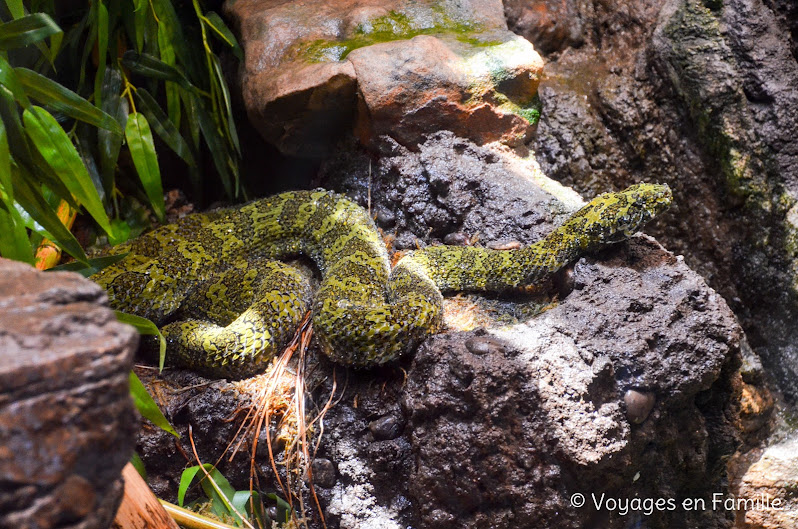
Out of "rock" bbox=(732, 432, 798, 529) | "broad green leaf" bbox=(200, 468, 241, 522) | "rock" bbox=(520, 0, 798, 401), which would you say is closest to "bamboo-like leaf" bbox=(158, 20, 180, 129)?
"broad green leaf" bbox=(200, 468, 241, 522)

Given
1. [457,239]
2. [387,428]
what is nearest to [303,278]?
[457,239]

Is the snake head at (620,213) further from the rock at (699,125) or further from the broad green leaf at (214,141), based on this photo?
the broad green leaf at (214,141)

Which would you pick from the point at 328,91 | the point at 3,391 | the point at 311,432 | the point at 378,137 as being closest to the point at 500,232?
the point at 378,137

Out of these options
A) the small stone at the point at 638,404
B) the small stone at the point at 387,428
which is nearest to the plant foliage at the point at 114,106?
the small stone at the point at 387,428

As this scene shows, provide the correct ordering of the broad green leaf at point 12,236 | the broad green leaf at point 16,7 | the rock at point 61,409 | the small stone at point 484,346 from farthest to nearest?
the small stone at point 484,346 → the broad green leaf at point 16,7 → the broad green leaf at point 12,236 → the rock at point 61,409

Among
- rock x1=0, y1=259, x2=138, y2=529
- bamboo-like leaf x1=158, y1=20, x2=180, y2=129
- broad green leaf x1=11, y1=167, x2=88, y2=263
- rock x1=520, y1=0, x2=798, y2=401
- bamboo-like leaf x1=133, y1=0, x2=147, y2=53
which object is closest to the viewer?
rock x1=0, y1=259, x2=138, y2=529

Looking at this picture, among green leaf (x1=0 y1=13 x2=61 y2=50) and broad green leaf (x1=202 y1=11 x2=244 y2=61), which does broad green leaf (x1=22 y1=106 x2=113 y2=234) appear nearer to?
green leaf (x1=0 y1=13 x2=61 y2=50)

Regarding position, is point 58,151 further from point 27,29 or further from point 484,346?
point 484,346

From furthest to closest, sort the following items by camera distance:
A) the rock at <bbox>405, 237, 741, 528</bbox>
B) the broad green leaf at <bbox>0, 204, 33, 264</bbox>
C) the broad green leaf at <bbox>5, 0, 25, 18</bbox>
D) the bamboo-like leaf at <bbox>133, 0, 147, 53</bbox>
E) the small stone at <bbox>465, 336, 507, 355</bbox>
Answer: the bamboo-like leaf at <bbox>133, 0, 147, 53</bbox>
the small stone at <bbox>465, 336, 507, 355</bbox>
the rock at <bbox>405, 237, 741, 528</bbox>
the broad green leaf at <bbox>5, 0, 25, 18</bbox>
the broad green leaf at <bbox>0, 204, 33, 264</bbox>
